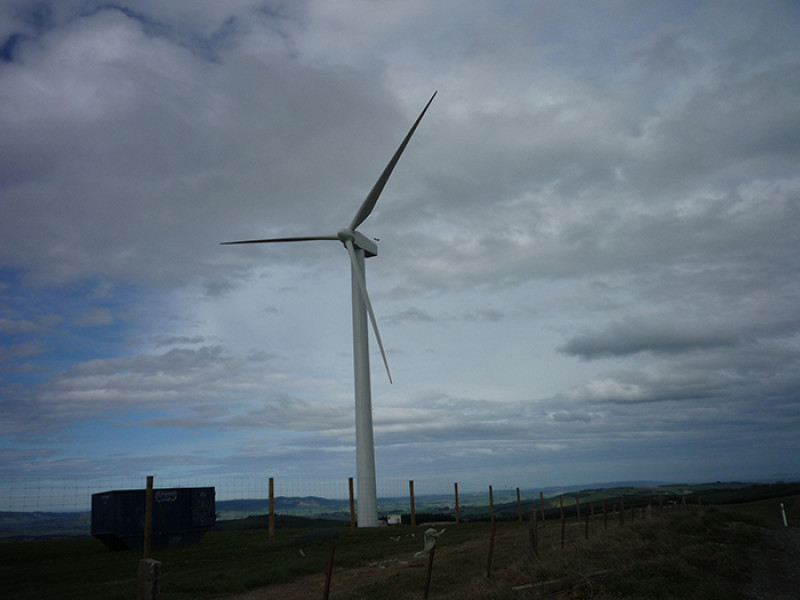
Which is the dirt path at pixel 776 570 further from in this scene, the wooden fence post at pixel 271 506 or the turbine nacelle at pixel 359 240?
the turbine nacelle at pixel 359 240

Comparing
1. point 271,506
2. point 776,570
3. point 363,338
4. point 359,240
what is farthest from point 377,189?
point 776,570

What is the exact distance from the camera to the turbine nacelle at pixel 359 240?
33.8 meters

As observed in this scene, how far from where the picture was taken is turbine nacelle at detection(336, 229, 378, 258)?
3378cm

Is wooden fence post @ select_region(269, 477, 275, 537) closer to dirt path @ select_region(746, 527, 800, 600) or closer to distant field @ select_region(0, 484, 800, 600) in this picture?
distant field @ select_region(0, 484, 800, 600)

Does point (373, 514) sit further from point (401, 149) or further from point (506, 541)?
point (401, 149)

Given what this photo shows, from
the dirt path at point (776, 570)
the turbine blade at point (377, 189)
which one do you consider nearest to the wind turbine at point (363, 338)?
the turbine blade at point (377, 189)

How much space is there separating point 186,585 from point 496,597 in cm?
732

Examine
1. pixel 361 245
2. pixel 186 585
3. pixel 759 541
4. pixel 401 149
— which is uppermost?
pixel 401 149

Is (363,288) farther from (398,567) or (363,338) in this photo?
(398,567)

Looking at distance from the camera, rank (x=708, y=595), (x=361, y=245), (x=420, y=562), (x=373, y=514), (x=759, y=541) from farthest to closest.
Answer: (x=361, y=245)
(x=373, y=514)
(x=759, y=541)
(x=420, y=562)
(x=708, y=595)

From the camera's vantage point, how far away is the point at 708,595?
12.2m

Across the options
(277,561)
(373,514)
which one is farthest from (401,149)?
(277,561)

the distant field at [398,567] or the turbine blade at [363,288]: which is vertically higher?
the turbine blade at [363,288]

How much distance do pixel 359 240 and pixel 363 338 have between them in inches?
240
